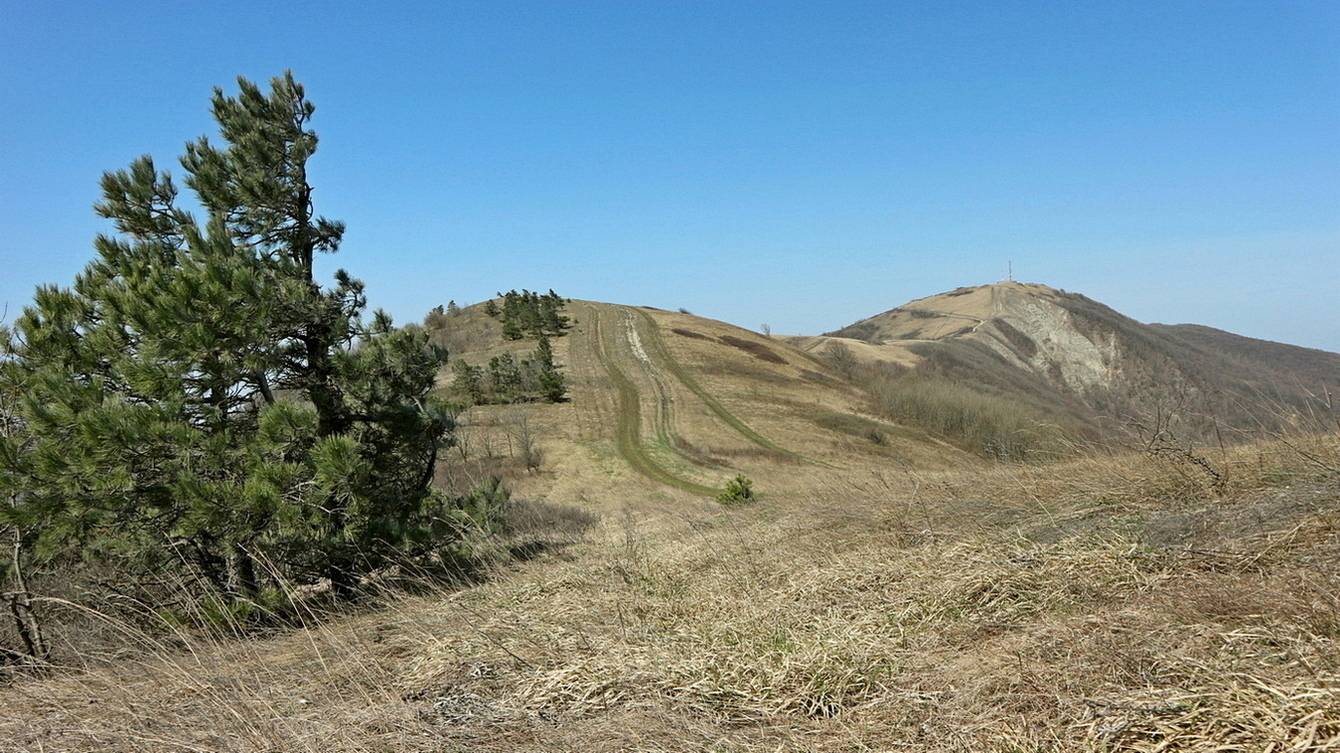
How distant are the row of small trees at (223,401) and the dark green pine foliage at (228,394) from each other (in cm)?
2

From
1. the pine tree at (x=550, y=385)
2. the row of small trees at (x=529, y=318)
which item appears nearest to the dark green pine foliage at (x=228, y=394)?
the pine tree at (x=550, y=385)

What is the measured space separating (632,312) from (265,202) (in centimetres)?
7338

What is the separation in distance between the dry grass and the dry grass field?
0.6 inches

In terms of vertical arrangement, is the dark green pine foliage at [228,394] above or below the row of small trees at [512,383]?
below

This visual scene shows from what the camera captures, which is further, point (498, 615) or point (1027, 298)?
point (1027, 298)

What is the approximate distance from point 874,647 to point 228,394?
8.71 m

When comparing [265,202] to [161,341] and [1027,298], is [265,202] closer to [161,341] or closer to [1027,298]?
[161,341]

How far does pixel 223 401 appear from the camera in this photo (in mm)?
9195

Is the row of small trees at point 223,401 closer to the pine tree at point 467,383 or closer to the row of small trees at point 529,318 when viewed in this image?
the pine tree at point 467,383

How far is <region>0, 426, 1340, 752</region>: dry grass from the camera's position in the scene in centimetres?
275

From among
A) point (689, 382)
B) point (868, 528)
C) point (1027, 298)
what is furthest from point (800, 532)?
point (1027, 298)

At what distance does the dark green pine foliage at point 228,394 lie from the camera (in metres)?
7.92

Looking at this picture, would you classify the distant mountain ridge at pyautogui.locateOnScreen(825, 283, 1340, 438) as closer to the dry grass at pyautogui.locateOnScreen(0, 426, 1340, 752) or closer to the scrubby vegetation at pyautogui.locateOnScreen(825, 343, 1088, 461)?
the scrubby vegetation at pyautogui.locateOnScreen(825, 343, 1088, 461)

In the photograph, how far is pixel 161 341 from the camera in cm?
832
